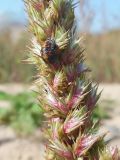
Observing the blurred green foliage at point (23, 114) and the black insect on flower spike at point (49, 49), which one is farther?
the blurred green foliage at point (23, 114)

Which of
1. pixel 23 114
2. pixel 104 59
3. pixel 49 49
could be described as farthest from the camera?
pixel 104 59

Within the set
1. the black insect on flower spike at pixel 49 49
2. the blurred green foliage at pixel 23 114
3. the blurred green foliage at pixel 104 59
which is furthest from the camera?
the blurred green foliage at pixel 104 59

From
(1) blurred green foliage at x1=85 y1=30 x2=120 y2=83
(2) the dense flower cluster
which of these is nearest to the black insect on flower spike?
Answer: (2) the dense flower cluster

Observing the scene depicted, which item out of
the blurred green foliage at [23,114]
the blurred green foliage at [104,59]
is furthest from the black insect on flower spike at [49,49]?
the blurred green foliage at [104,59]

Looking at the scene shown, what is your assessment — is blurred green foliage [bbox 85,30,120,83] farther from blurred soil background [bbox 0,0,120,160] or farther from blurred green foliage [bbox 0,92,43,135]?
blurred green foliage [bbox 0,92,43,135]

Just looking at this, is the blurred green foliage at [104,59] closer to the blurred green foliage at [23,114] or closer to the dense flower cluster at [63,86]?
the blurred green foliage at [23,114]

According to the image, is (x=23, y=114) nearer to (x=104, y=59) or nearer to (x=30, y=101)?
(x=30, y=101)

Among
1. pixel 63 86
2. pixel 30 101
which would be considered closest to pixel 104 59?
pixel 30 101
